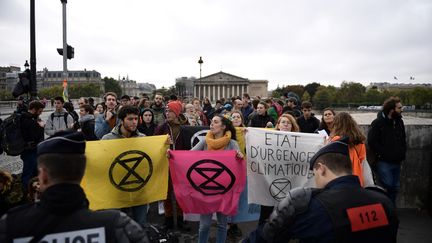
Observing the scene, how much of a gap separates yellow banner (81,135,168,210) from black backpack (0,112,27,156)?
7.82 feet

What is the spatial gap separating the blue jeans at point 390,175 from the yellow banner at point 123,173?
3312 mm

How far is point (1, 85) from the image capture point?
93.1m

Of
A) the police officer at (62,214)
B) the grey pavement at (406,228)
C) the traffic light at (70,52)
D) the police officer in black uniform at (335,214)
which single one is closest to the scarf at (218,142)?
the grey pavement at (406,228)

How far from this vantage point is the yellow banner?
395cm

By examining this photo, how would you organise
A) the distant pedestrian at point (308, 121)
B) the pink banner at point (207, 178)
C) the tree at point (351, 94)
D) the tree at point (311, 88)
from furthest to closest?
the tree at point (311, 88) < the tree at point (351, 94) < the distant pedestrian at point (308, 121) < the pink banner at point (207, 178)

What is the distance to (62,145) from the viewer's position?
171 centimetres

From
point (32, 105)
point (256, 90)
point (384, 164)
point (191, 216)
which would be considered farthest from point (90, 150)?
point (256, 90)

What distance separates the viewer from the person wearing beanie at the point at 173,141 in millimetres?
5125

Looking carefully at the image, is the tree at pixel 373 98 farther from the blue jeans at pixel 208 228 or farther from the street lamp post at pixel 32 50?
the blue jeans at pixel 208 228

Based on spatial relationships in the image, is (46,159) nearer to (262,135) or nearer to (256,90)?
(262,135)

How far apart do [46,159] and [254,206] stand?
12.2 feet

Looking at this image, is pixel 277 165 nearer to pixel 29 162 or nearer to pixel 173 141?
pixel 173 141

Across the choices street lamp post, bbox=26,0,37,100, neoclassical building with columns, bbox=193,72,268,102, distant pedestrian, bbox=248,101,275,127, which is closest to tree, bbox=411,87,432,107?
neoclassical building with columns, bbox=193,72,268,102

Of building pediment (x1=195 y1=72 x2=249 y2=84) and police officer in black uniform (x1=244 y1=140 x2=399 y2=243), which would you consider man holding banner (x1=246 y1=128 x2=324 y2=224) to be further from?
building pediment (x1=195 y1=72 x2=249 y2=84)
